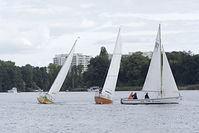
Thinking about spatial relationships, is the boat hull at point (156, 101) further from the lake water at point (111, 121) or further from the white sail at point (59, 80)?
the white sail at point (59, 80)

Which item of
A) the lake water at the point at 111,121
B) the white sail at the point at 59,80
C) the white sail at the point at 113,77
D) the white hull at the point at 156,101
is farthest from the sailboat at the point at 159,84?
the white sail at the point at 59,80

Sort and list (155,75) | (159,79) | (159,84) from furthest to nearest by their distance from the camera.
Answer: (155,75)
(159,79)
(159,84)

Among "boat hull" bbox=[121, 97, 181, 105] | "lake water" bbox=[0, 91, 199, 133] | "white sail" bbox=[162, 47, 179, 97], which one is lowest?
"lake water" bbox=[0, 91, 199, 133]

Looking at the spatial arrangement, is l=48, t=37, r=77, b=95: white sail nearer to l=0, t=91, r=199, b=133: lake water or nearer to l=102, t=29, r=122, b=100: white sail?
l=102, t=29, r=122, b=100: white sail

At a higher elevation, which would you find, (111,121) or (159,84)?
(159,84)

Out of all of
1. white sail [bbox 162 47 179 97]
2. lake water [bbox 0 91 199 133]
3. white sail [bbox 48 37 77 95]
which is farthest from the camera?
white sail [bbox 48 37 77 95]

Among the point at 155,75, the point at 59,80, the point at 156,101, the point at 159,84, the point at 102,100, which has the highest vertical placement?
the point at 59,80

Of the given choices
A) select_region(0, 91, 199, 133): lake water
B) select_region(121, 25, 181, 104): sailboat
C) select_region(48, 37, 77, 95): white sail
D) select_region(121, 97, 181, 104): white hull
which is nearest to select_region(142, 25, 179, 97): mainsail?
select_region(121, 25, 181, 104): sailboat

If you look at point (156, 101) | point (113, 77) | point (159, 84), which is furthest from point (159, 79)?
point (113, 77)

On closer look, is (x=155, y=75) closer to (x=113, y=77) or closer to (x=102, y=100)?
(x=113, y=77)

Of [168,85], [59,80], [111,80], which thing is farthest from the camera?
[59,80]

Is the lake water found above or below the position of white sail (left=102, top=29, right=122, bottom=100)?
below

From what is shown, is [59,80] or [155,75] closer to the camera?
[155,75]

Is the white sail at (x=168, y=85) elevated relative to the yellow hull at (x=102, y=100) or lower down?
elevated
